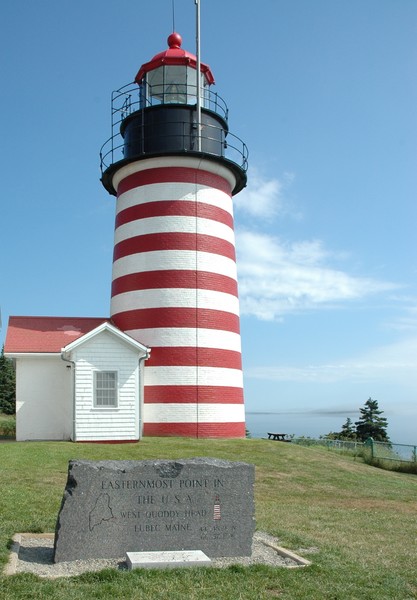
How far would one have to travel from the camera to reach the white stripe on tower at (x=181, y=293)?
23094mm

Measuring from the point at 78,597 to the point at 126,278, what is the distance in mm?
18638

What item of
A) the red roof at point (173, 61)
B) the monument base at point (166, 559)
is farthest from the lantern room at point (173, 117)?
the monument base at point (166, 559)

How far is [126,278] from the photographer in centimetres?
2456

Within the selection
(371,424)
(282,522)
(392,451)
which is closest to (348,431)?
(371,424)

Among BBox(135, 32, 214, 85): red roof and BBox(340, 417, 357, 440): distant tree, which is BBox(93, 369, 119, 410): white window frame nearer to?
BBox(135, 32, 214, 85): red roof

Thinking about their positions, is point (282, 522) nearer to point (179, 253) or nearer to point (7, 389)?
point (179, 253)

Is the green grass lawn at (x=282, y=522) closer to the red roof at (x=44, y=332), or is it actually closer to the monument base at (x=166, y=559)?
the monument base at (x=166, y=559)

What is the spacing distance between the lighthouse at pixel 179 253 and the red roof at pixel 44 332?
1.42 metres

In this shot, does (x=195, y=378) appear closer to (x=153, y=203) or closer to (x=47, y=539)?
(x=153, y=203)

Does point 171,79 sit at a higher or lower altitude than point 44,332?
higher

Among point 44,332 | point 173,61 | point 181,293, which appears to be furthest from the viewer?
point 173,61

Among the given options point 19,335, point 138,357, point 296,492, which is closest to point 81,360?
point 138,357

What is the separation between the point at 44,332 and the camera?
24.0 m

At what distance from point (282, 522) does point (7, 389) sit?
41.4 meters
